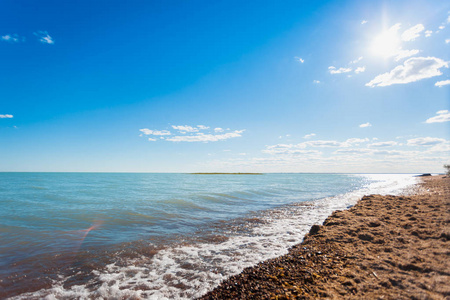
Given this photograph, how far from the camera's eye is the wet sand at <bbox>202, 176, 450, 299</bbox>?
14.9 ft

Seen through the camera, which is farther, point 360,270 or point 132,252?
point 132,252

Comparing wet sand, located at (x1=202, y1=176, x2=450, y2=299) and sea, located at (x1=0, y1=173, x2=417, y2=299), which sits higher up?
wet sand, located at (x1=202, y1=176, x2=450, y2=299)

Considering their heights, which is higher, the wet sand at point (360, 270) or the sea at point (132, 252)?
the wet sand at point (360, 270)

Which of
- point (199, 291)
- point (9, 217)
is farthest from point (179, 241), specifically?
point (9, 217)

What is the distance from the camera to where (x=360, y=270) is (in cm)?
554

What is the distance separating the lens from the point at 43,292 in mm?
6051

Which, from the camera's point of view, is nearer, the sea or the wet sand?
the wet sand

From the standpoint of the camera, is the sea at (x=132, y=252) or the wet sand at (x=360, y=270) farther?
the sea at (x=132, y=252)

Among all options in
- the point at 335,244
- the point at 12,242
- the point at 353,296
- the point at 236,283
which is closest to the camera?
the point at 353,296

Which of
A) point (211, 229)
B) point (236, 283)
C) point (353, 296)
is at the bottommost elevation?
point (211, 229)

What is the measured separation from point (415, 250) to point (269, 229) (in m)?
7.05

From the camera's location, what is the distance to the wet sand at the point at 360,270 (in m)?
4.54

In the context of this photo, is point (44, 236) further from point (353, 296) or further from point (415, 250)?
point (415, 250)

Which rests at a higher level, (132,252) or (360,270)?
(360,270)
